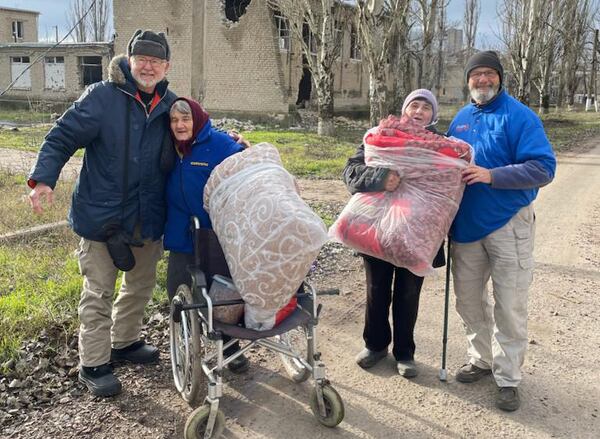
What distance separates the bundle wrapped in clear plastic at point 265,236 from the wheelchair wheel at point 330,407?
485mm

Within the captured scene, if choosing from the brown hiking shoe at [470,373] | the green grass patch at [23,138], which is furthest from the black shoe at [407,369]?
the green grass patch at [23,138]

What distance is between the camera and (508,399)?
10.3ft

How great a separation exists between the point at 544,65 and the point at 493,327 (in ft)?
95.3

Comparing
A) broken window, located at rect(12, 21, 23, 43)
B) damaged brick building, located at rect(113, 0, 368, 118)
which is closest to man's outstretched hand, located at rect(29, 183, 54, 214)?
damaged brick building, located at rect(113, 0, 368, 118)

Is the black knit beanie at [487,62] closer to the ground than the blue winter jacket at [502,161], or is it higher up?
higher up

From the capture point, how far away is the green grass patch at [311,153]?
433 inches

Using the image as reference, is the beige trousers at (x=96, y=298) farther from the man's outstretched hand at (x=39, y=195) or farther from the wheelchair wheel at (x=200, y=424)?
the wheelchair wheel at (x=200, y=424)

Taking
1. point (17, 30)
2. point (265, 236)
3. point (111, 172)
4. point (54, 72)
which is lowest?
point (265, 236)

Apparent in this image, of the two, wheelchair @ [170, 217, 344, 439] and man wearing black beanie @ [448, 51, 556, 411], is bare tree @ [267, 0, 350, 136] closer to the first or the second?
man wearing black beanie @ [448, 51, 556, 411]

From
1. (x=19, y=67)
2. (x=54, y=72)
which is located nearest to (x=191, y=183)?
(x=54, y=72)

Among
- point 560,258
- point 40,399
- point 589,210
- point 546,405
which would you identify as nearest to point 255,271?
point 40,399

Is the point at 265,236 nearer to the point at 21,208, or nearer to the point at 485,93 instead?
the point at 485,93

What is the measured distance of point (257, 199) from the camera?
2664mm

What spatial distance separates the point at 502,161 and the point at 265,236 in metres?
1.42
